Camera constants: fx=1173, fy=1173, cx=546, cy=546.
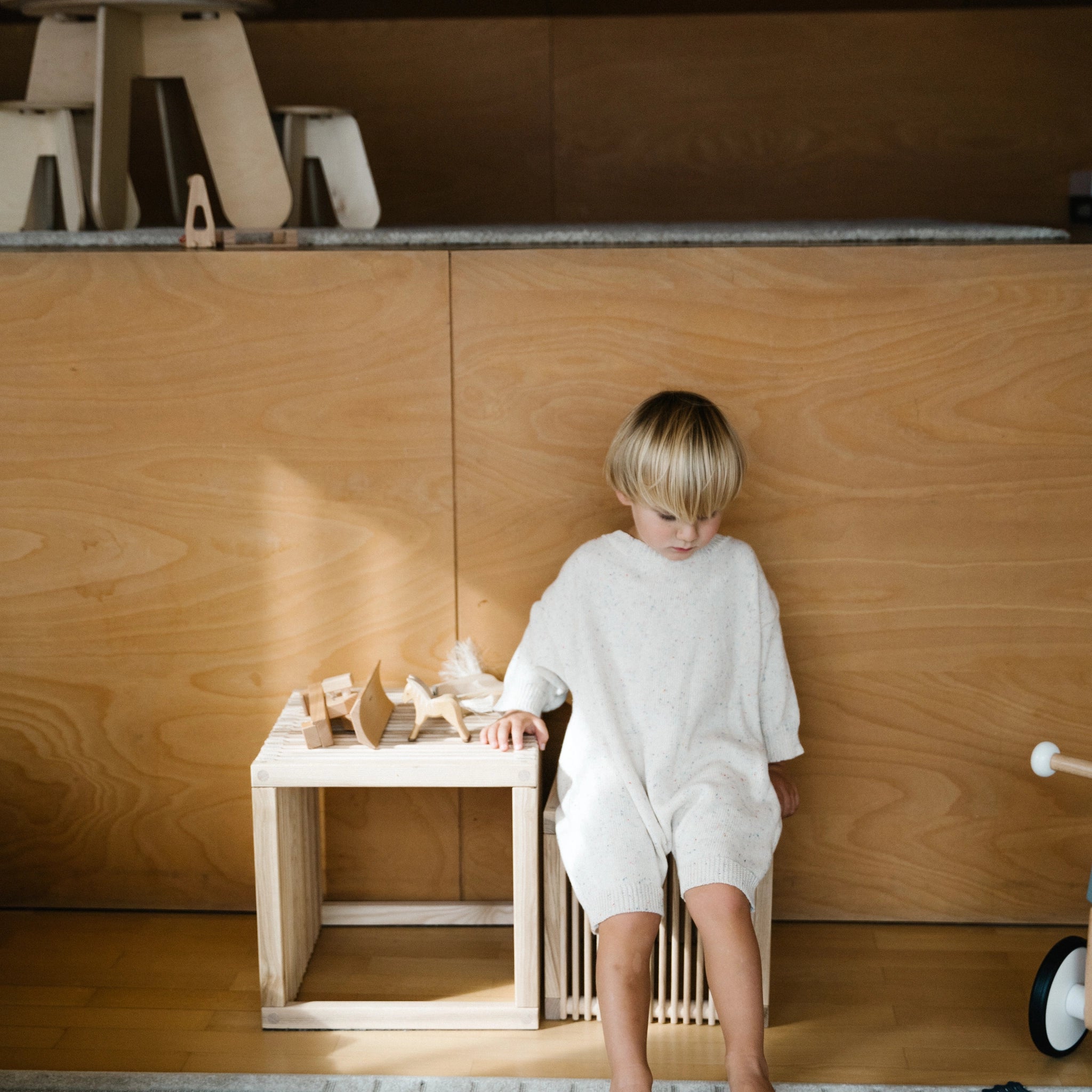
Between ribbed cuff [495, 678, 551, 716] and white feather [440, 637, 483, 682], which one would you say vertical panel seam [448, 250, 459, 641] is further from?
ribbed cuff [495, 678, 551, 716]

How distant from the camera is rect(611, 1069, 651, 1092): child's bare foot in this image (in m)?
1.17

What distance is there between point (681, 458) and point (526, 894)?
0.54m

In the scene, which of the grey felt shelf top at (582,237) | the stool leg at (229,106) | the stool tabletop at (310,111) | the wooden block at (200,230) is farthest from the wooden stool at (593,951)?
the stool tabletop at (310,111)

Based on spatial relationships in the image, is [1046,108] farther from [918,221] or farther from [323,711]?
[323,711]

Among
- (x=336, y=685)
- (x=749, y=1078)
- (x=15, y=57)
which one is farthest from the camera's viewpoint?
(x=15, y=57)

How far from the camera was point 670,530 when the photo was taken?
1382mm

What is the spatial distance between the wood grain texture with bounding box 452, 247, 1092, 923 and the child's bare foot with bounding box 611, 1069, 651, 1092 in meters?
0.52

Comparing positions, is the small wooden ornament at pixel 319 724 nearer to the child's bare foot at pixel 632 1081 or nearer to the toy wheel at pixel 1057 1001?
the child's bare foot at pixel 632 1081

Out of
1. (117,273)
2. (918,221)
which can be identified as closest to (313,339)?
(117,273)

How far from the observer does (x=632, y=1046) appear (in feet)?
3.91

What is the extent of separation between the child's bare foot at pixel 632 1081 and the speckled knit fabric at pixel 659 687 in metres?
0.22

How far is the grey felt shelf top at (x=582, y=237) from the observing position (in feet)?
4.97

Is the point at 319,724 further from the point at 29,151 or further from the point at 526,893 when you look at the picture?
the point at 29,151

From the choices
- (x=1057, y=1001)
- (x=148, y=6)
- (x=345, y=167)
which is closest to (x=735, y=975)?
(x=1057, y=1001)
